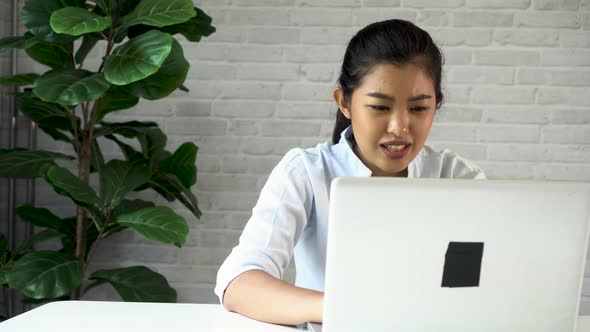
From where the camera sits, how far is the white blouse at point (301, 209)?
152 cm

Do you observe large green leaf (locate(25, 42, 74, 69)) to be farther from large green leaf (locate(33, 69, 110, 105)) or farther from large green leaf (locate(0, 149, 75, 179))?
large green leaf (locate(0, 149, 75, 179))

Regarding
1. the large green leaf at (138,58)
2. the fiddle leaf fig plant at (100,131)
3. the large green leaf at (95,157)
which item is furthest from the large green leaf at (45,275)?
the large green leaf at (138,58)

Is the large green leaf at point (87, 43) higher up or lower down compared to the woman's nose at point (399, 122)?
higher up

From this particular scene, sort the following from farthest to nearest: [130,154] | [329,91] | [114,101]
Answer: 1. [329,91]
2. [130,154]
3. [114,101]

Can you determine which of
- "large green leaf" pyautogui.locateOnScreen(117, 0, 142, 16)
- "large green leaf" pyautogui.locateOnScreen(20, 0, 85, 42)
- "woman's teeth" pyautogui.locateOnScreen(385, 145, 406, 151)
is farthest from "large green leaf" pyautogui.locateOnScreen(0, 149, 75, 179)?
"woman's teeth" pyautogui.locateOnScreen(385, 145, 406, 151)

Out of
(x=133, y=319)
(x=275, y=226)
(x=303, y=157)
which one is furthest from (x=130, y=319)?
(x=303, y=157)

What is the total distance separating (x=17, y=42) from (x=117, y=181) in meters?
0.55

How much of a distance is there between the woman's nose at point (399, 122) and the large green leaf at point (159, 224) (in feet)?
3.41

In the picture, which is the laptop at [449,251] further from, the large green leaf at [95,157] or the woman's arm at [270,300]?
the large green leaf at [95,157]

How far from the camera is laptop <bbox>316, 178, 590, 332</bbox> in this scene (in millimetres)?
986

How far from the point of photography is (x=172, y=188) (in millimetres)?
2859

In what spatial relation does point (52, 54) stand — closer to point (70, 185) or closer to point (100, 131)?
point (100, 131)

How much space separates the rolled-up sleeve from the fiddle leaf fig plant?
774 millimetres

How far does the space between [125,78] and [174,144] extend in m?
0.88
